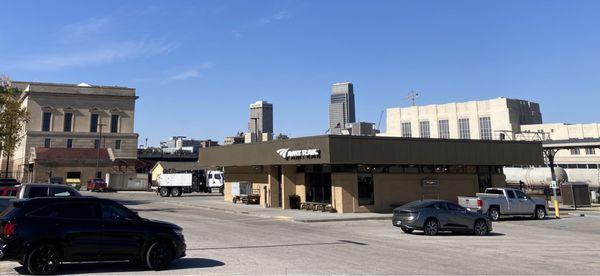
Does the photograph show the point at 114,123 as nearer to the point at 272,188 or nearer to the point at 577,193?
the point at 272,188

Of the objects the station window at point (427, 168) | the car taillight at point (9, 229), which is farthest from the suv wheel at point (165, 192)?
the car taillight at point (9, 229)

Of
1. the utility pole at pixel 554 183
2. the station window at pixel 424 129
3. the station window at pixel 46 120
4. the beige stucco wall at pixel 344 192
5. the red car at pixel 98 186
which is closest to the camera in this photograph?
the beige stucco wall at pixel 344 192

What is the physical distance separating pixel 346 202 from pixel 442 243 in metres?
13.2

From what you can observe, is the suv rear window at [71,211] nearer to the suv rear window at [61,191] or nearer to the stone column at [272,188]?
the suv rear window at [61,191]

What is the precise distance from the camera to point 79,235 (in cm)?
980

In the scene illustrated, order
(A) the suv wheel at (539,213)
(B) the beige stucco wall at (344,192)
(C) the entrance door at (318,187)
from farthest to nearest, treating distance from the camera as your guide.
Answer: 1. (C) the entrance door at (318,187)
2. (B) the beige stucco wall at (344,192)
3. (A) the suv wheel at (539,213)

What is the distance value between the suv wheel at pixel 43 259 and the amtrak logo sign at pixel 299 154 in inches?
792

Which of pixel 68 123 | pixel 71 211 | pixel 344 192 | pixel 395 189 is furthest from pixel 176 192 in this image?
pixel 68 123

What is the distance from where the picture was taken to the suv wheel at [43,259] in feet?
30.9

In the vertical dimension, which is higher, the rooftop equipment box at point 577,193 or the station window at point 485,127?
the station window at point 485,127

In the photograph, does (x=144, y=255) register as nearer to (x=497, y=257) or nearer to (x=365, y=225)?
(x=497, y=257)

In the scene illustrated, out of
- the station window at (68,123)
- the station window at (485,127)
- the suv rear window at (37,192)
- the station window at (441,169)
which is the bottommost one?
the suv rear window at (37,192)

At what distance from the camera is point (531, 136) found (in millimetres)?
133875

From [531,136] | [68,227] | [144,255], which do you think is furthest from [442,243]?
[531,136]
